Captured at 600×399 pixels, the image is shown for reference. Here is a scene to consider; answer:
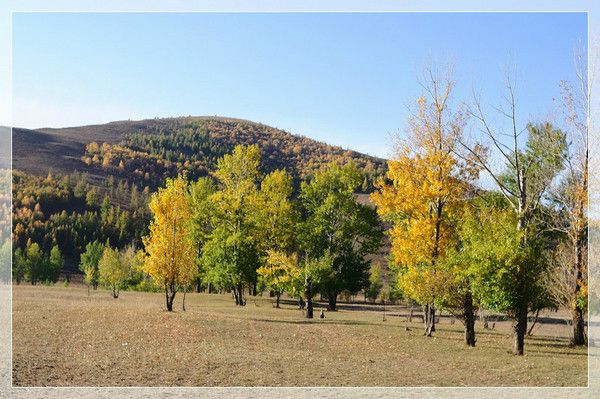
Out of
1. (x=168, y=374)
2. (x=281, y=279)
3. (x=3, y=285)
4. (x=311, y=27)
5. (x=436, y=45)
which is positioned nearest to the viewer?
(x=168, y=374)

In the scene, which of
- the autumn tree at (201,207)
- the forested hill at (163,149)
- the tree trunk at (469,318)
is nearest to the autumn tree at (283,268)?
the autumn tree at (201,207)

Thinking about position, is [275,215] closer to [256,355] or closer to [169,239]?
[169,239]

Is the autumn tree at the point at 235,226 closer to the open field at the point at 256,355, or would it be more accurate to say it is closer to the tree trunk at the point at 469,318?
the open field at the point at 256,355

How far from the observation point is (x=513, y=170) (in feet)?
51.3

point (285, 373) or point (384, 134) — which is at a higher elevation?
point (384, 134)

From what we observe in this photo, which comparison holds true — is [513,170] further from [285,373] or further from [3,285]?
[3,285]

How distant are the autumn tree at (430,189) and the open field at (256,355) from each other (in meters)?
2.10

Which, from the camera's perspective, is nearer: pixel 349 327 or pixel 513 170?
pixel 513 170

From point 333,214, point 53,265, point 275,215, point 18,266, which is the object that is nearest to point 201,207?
point 275,215

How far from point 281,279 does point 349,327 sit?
3818 mm

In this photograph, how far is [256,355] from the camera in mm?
13852

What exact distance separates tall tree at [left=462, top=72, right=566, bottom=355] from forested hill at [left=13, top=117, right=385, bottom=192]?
29.0 ft

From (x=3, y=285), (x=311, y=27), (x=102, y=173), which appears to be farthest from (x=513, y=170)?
(x=102, y=173)

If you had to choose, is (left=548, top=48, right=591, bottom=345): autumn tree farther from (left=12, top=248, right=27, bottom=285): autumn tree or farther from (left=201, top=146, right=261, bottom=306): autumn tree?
(left=12, top=248, right=27, bottom=285): autumn tree
